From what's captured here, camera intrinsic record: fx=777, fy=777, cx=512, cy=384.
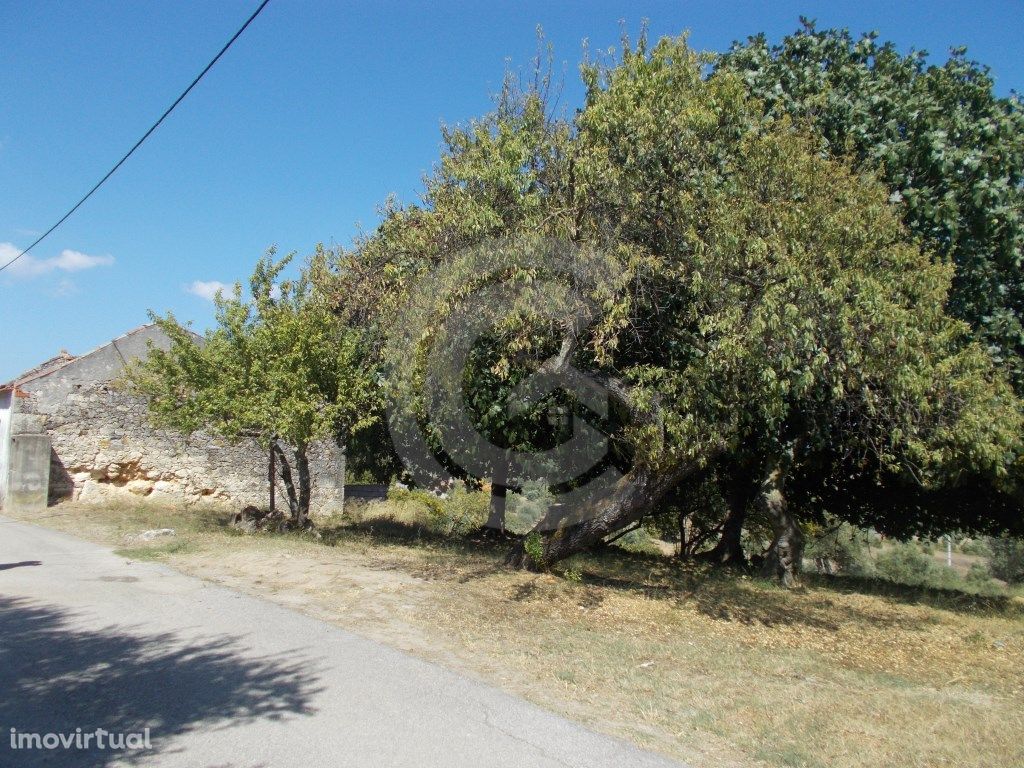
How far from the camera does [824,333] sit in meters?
8.78

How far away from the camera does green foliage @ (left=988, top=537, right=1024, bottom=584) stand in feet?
103

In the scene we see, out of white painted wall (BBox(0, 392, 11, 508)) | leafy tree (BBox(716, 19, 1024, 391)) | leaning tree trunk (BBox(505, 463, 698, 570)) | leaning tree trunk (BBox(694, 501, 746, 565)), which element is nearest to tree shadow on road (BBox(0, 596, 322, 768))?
leaning tree trunk (BBox(505, 463, 698, 570))

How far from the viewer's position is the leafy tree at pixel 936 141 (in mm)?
10703

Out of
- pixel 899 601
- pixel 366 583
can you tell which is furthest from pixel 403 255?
pixel 899 601

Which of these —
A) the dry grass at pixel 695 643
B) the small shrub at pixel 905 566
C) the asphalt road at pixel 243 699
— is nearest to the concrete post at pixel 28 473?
the dry grass at pixel 695 643

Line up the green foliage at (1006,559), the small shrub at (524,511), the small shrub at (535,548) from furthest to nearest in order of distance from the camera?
the green foliage at (1006,559)
the small shrub at (524,511)
the small shrub at (535,548)

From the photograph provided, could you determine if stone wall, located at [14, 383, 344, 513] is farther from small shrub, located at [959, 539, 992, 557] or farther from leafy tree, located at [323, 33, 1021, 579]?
small shrub, located at [959, 539, 992, 557]

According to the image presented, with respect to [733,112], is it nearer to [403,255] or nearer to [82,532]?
[403,255]

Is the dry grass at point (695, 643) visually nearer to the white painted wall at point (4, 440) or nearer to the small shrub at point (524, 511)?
the white painted wall at point (4, 440)

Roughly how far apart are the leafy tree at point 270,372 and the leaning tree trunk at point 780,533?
729 cm

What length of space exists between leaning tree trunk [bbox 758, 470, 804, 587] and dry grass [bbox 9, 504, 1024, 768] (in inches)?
25.8

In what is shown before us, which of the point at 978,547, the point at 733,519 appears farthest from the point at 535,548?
the point at 978,547

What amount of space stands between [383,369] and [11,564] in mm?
6051

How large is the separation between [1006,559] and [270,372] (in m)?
31.8
